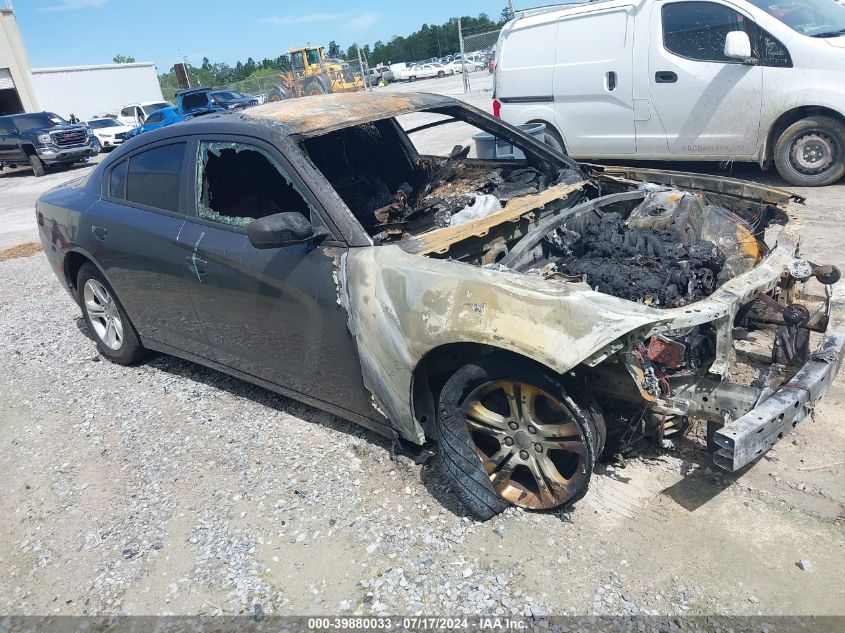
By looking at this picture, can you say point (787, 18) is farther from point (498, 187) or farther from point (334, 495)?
point (334, 495)

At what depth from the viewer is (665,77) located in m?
7.41

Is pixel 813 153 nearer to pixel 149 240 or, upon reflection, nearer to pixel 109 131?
pixel 149 240

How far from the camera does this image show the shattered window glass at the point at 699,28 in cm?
705

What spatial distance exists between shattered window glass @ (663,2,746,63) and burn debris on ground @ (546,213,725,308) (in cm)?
474

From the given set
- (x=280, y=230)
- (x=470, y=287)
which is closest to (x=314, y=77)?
(x=280, y=230)

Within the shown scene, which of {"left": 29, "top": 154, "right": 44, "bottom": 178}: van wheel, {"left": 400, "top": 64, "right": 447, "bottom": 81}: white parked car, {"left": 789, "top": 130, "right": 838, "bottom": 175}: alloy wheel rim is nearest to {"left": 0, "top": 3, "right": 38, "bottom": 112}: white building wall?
{"left": 29, "top": 154, "right": 44, "bottom": 178}: van wheel

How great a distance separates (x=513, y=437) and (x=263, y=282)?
1.47 m

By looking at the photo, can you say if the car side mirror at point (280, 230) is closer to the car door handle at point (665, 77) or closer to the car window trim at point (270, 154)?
the car window trim at point (270, 154)

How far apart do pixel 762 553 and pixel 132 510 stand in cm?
287

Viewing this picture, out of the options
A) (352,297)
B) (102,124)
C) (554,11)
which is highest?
(554,11)

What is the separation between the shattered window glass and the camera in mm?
7047

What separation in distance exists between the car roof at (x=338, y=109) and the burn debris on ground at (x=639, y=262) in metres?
1.20

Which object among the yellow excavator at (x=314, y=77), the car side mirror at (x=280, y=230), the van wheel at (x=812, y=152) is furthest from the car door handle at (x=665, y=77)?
the yellow excavator at (x=314, y=77)

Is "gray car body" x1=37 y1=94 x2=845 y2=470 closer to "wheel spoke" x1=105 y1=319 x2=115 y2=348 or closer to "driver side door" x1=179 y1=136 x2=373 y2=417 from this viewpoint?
"driver side door" x1=179 y1=136 x2=373 y2=417
